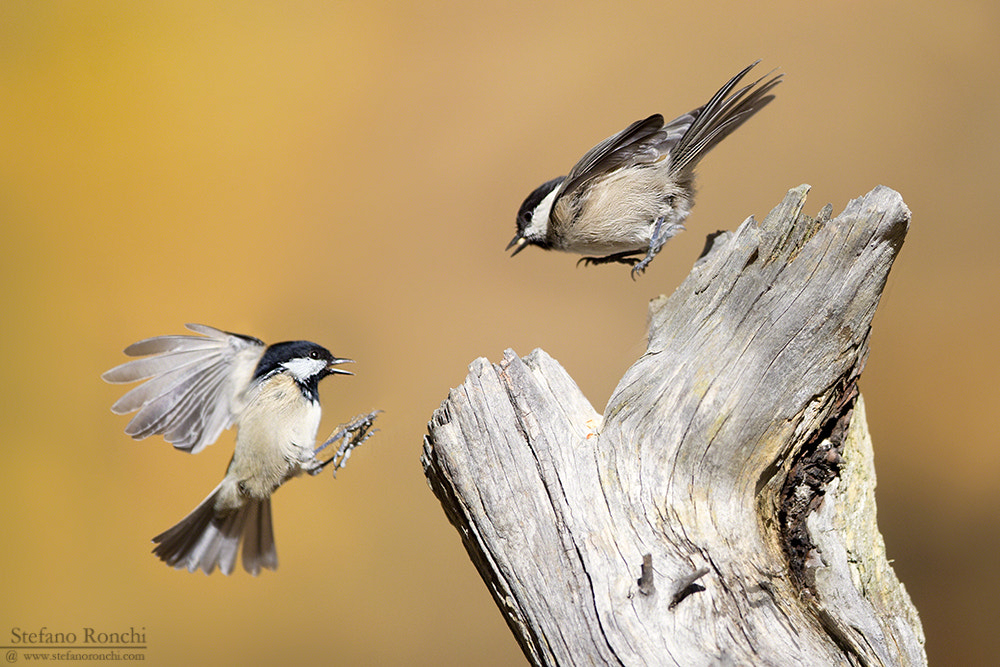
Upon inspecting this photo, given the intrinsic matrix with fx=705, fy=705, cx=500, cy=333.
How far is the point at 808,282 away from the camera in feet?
4.81

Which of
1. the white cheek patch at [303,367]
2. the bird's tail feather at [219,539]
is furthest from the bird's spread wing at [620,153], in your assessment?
the bird's tail feather at [219,539]

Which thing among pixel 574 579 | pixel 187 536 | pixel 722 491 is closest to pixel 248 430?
pixel 187 536

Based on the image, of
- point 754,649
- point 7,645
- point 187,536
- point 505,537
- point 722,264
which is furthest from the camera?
point 7,645

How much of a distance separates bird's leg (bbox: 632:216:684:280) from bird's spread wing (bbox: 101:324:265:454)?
1088mm

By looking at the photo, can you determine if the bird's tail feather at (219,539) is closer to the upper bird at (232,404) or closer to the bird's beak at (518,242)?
the upper bird at (232,404)

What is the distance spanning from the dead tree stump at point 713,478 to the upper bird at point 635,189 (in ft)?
1.52

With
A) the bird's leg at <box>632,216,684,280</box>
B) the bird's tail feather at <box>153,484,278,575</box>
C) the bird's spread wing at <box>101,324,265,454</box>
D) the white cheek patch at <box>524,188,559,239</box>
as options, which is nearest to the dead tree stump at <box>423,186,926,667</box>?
the bird's leg at <box>632,216,684,280</box>

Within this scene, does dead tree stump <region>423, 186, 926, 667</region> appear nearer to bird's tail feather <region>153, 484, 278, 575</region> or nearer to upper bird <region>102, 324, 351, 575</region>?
upper bird <region>102, 324, 351, 575</region>

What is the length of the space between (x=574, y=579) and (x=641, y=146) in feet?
4.19

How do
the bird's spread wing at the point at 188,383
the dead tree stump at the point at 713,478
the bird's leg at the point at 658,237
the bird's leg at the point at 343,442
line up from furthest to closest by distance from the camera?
the bird's leg at the point at 658,237 → the bird's leg at the point at 343,442 → the bird's spread wing at the point at 188,383 → the dead tree stump at the point at 713,478

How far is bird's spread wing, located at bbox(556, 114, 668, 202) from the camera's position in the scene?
6.17 feet

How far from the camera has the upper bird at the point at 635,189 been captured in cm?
194

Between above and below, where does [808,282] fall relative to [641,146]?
below

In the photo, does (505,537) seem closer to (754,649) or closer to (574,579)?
(574,579)
